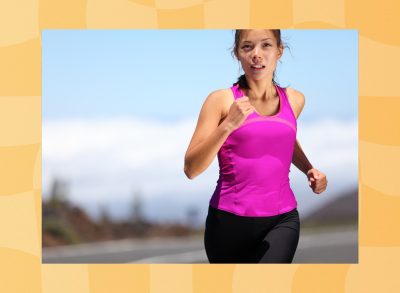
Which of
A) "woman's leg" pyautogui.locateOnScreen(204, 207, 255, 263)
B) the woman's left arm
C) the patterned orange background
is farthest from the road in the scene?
"woman's leg" pyautogui.locateOnScreen(204, 207, 255, 263)

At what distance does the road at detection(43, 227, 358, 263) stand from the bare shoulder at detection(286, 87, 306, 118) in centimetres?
261

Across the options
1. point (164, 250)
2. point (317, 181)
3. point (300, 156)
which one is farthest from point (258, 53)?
point (164, 250)

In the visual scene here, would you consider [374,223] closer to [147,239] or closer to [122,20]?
[122,20]

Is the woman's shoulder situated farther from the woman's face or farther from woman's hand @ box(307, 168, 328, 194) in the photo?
woman's hand @ box(307, 168, 328, 194)

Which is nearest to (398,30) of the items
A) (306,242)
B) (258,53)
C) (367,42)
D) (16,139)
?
(367,42)

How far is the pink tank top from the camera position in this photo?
4.46 m

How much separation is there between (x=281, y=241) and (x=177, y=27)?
157 centimetres

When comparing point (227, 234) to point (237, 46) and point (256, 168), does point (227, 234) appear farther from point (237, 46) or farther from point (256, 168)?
point (237, 46)

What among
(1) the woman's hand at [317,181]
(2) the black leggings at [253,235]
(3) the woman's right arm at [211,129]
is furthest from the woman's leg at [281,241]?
(3) the woman's right arm at [211,129]

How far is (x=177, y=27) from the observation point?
521 cm

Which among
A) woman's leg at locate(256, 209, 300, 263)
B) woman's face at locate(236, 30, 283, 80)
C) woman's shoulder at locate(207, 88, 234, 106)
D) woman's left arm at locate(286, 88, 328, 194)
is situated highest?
woman's face at locate(236, 30, 283, 80)

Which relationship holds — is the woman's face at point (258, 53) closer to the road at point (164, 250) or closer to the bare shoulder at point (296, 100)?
the bare shoulder at point (296, 100)

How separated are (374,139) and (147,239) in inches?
202

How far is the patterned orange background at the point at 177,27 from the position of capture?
516 centimetres
